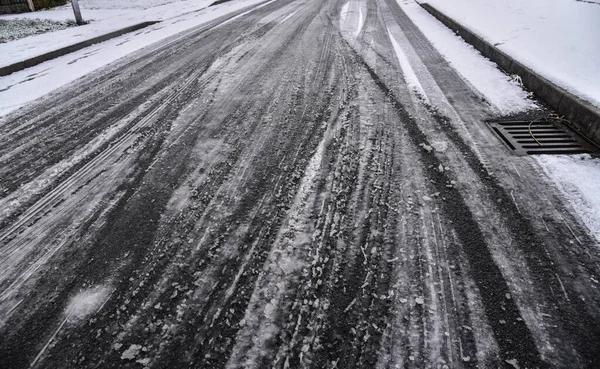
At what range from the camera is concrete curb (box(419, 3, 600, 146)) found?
305 cm

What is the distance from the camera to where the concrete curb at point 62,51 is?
5.83 metres

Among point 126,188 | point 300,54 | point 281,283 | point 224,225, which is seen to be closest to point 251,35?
point 300,54

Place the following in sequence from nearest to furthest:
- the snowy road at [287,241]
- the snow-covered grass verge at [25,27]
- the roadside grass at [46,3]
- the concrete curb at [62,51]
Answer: the snowy road at [287,241] → the concrete curb at [62,51] → the snow-covered grass verge at [25,27] → the roadside grass at [46,3]

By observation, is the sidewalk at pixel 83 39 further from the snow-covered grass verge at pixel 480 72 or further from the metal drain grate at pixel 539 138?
the snow-covered grass verge at pixel 480 72

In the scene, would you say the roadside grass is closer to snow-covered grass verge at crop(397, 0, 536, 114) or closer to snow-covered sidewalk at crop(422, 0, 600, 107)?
snow-covered grass verge at crop(397, 0, 536, 114)

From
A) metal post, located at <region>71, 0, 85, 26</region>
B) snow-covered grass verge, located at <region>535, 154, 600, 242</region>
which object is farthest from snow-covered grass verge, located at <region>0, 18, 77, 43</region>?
snow-covered grass verge, located at <region>535, 154, 600, 242</region>

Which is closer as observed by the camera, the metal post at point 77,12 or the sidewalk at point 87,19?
the sidewalk at point 87,19

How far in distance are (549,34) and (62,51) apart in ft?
29.1

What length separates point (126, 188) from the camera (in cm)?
259

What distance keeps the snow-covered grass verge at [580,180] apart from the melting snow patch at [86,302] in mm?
2796

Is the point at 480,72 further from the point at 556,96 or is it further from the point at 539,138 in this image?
the point at 539,138

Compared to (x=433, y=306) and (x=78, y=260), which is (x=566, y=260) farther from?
(x=78, y=260)

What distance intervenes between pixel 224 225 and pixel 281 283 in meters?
0.62

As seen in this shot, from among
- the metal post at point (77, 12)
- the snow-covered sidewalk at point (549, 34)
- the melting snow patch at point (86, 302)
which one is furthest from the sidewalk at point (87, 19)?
the snow-covered sidewalk at point (549, 34)
